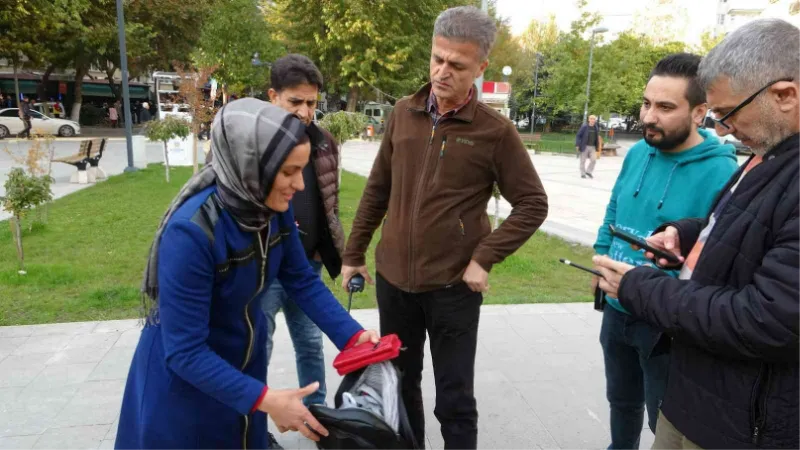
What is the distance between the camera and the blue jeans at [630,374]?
2322 millimetres

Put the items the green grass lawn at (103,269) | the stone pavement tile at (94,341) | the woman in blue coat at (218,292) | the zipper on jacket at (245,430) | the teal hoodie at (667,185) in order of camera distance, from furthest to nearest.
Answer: the green grass lawn at (103,269), the stone pavement tile at (94,341), the teal hoodie at (667,185), the zipper on jacket at (245,430), the woman in blue coat at (218,292)

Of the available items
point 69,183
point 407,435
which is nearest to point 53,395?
point 407,435

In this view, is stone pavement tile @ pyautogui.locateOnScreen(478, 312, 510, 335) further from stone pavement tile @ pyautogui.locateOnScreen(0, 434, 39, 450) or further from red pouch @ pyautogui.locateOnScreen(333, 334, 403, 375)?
stone pavement tile @ pyautogui.locateOnScreen(0, 434, 39, 450)

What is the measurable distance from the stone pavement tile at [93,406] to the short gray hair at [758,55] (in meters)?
3.28

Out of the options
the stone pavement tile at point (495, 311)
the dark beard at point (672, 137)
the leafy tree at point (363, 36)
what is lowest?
the stone pavement tile at point (495, 311)

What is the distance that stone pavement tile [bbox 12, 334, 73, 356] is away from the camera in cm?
396

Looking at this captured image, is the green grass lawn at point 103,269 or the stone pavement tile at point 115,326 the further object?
the green grass lawn at point 103,269

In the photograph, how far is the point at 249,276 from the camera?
67.2 inches

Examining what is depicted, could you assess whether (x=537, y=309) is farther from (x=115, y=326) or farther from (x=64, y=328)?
(x=64, y=328)

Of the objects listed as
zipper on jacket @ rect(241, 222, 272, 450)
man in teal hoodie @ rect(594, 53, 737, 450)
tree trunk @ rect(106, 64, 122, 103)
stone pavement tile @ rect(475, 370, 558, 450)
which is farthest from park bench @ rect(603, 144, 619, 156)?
tree trunk @ rect(106, 64, 122, 103)

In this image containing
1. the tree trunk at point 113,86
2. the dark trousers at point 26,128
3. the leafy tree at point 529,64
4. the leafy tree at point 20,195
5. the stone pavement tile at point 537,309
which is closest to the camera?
the stone pavement tile at point 537,309

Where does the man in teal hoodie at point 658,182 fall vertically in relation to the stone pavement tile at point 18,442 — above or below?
above

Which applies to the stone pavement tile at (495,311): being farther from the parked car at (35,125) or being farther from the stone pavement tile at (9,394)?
the parked car at (35,125)

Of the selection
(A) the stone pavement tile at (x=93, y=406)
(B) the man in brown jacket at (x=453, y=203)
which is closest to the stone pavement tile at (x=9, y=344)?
(A) the stone pavement tile at (x=93, y=406)
